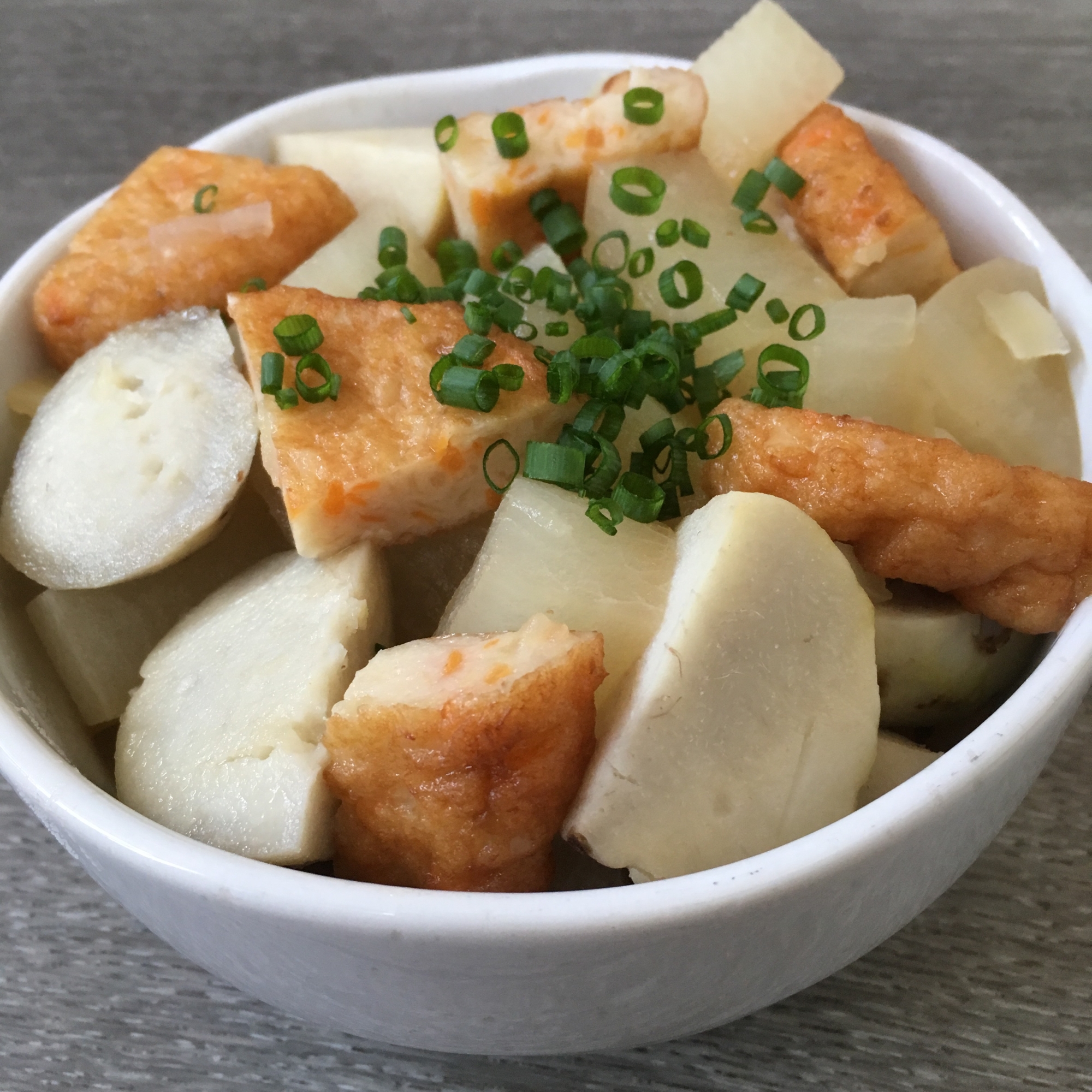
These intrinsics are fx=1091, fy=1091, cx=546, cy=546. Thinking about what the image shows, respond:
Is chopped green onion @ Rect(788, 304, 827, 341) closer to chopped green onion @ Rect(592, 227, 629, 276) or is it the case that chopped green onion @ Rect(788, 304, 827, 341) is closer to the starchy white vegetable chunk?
chopped green onion @ Rect(592, 227, 629, 276)

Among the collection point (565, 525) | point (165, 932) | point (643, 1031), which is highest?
point (565, 525)

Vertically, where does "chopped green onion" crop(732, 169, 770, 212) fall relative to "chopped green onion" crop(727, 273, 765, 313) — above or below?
above

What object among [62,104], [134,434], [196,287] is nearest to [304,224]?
[196,287]

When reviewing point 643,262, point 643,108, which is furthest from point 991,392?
point 643,108

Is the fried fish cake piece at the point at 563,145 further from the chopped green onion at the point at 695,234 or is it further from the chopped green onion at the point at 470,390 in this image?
the chopped green onion at the point at 470,390

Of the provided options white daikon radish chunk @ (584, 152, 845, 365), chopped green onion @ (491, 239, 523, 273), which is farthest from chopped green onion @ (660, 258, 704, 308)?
chopped green onion @ (491, 239, 523, 273)

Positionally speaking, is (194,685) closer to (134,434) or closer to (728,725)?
(134,434)

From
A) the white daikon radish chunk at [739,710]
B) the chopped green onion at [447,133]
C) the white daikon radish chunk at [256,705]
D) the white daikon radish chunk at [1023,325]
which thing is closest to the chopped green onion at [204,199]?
the chopped green onion at [447,133]
